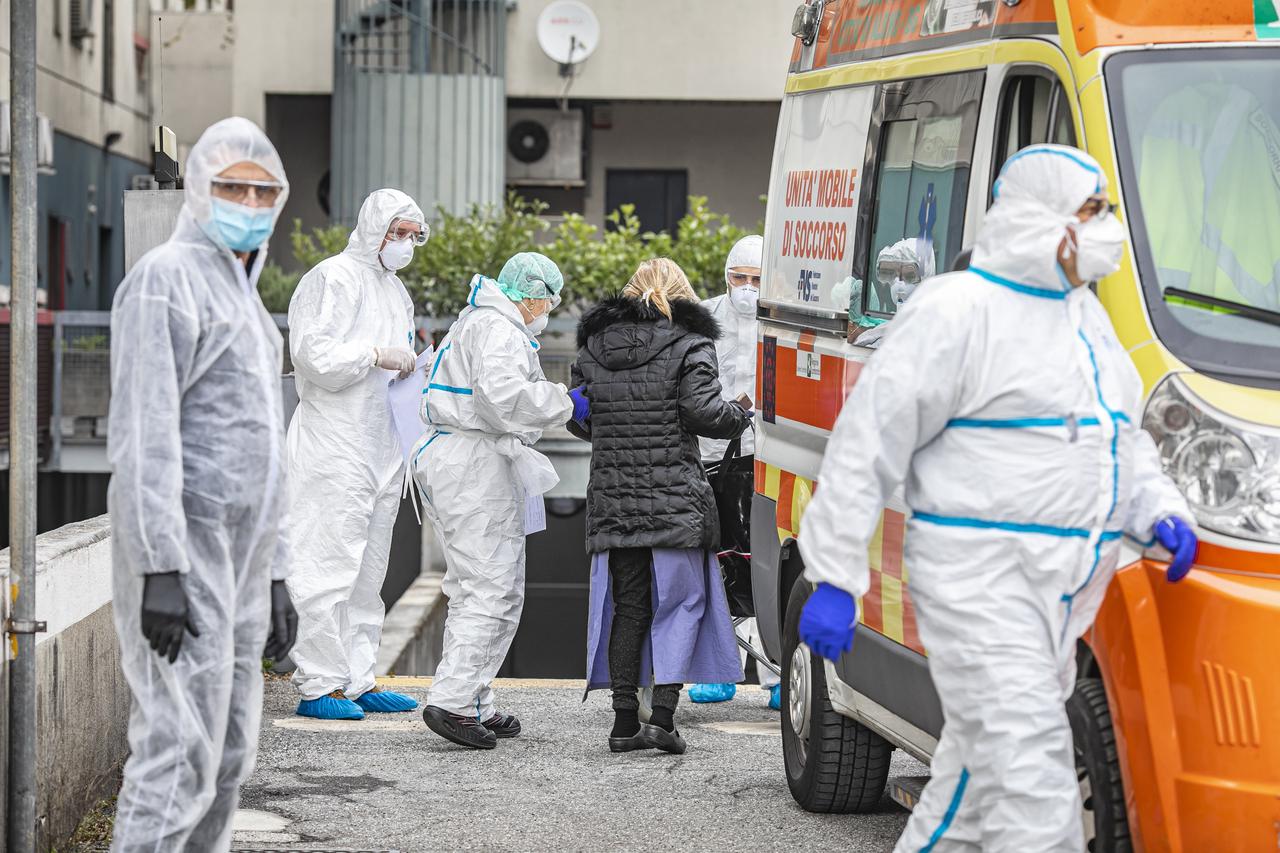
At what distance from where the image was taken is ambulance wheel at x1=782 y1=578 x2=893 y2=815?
19.0 feet

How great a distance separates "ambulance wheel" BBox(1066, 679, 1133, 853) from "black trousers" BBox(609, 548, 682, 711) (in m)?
2.85

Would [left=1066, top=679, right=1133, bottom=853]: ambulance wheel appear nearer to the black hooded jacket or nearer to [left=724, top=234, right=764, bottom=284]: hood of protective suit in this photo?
the black hooded jacket

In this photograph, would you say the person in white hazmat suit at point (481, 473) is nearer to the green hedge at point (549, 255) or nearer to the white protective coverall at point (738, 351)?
the white protective coverall at point (738, 351)

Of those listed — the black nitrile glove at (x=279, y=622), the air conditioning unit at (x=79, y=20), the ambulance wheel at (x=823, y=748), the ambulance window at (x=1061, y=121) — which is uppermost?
the air conditioning unit at (x=79, y=20)

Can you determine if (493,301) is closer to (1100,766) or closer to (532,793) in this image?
(532,793)

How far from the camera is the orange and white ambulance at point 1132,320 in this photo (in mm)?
3812

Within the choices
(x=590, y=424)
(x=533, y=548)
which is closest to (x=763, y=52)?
(x=533, y=548)

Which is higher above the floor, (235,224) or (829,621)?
(235,224)

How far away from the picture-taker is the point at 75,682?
17.4 feet

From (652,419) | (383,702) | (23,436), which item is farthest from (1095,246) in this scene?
(383,702)

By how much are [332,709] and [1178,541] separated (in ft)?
14.5

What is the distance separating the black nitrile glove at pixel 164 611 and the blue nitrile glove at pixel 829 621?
1270 millimetres

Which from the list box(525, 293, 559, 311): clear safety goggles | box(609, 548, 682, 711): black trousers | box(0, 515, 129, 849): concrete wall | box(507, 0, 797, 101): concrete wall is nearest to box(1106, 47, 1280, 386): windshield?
box(0, 515, 129, 849): concrete wall

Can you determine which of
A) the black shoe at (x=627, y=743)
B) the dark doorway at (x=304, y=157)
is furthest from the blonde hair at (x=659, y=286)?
the dark doorway at (x=304, y=157)
